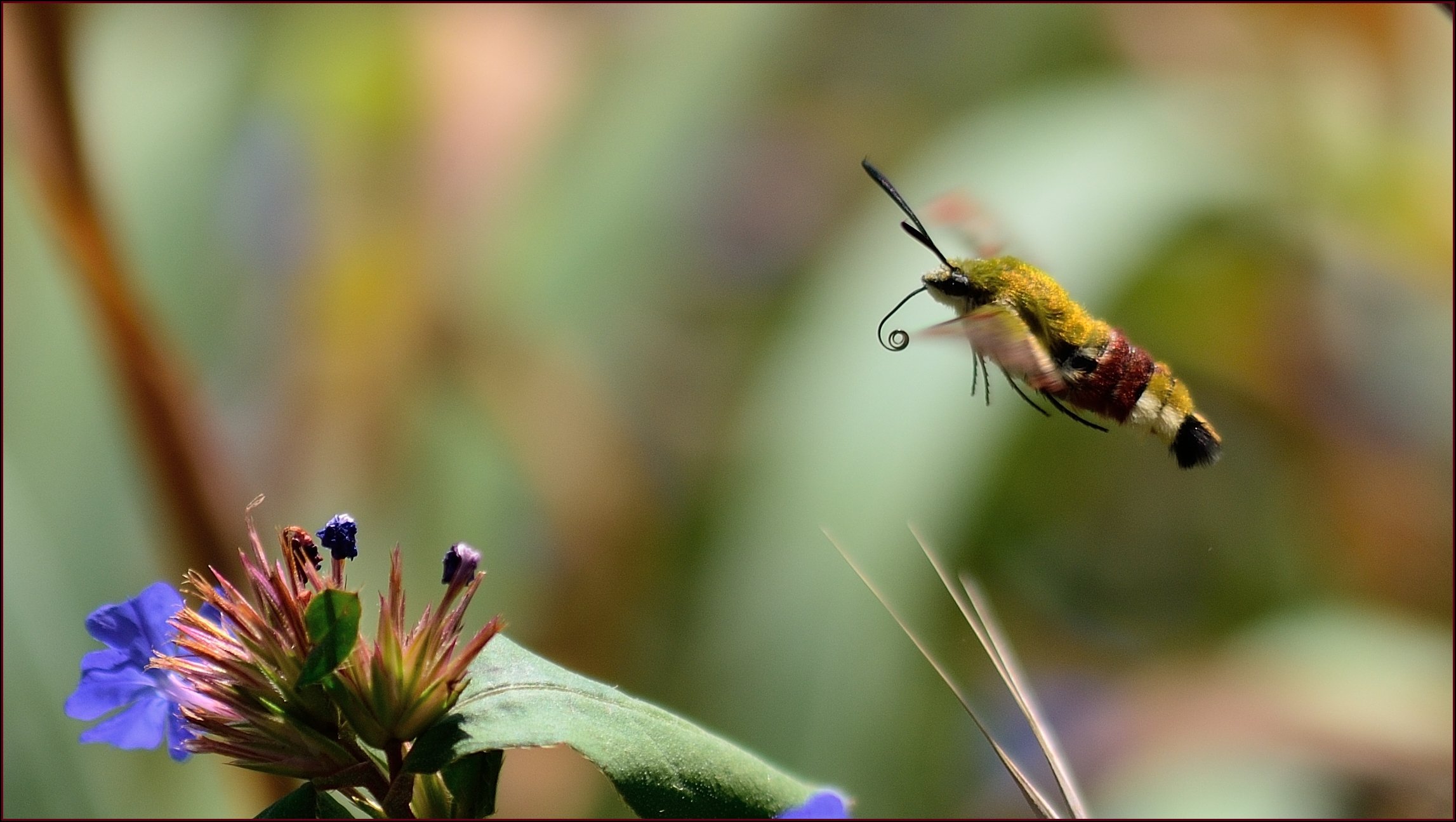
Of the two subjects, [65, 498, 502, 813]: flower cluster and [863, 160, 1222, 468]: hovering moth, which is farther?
[863, 160, 1222, 468]: hovering moth

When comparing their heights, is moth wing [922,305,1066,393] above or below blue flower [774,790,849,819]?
above

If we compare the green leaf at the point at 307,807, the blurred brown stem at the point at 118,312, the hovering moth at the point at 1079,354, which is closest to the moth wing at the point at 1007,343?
the hovering moth at the point at 1079,354

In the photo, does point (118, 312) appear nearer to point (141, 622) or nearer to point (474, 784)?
point (141, 622)

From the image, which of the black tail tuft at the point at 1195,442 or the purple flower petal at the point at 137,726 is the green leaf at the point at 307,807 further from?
the black tail tuft at the point at 1195,442

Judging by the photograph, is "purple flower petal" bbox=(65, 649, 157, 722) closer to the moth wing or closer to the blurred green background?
the moth wing

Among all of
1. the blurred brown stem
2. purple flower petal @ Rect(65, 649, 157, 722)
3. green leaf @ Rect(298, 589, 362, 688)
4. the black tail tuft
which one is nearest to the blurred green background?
the blurred brown stem

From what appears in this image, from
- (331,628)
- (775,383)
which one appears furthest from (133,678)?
(775,383)
